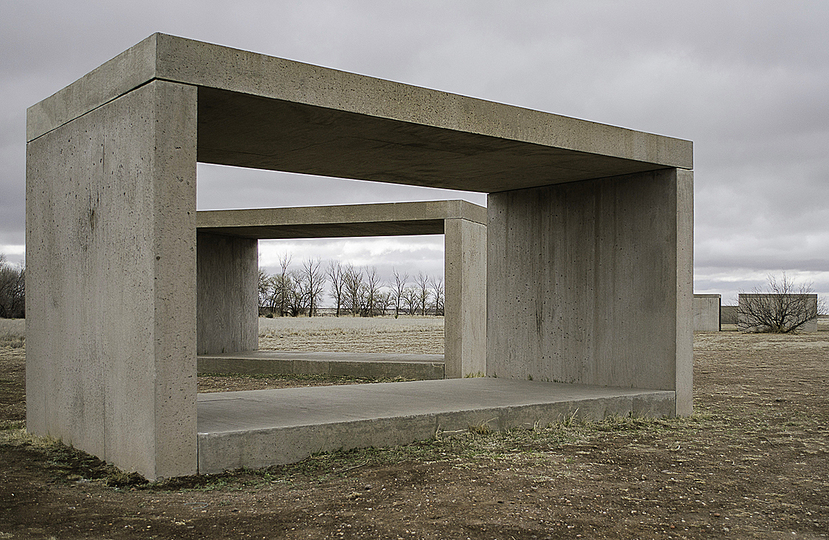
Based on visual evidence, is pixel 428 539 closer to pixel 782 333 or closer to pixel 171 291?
pixel 171 291

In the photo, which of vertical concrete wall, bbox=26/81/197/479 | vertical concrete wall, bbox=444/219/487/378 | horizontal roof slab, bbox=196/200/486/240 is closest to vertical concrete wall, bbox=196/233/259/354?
horizontal roof slab, bbox=196/200/486/240

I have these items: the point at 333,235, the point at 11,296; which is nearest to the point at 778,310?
the point at 333,235

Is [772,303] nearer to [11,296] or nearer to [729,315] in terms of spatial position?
[729,315]

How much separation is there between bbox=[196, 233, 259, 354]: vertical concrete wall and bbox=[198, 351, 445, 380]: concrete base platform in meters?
0.60

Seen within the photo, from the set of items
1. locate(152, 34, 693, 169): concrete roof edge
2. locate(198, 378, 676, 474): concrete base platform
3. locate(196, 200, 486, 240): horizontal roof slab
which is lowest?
locate(198, 378, 676, 474): concrete base platform

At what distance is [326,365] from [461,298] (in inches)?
126

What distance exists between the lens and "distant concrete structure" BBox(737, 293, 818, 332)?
29.9m

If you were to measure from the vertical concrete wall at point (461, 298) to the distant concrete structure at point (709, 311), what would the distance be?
22.3m

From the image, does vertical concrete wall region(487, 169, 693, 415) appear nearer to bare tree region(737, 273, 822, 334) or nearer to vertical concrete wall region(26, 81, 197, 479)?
vertical concrete wall region(26, 81, 197, 479)

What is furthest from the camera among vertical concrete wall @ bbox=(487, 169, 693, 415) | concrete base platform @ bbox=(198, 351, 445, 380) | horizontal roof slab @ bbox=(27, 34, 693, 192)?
concrete base platform @ bbox=(198, 351, 445, 380)

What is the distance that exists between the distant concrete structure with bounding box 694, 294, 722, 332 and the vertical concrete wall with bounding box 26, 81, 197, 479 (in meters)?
30.3

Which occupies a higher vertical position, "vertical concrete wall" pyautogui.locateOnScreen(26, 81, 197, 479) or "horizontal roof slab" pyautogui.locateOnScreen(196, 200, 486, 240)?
"horizontal roof slab" pyautogui.locateOnScreen(196, 200, 486, 240)

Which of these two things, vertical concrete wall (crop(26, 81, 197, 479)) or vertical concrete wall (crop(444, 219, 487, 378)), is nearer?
vertical concrete wall (crop(26, 81, 197, 479))

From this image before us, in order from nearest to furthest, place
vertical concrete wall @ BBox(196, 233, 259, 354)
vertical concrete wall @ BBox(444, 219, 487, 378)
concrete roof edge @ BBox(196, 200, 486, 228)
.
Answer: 1. vertical concrete wall @ BBox(444, 219, 487, 378)
2. concrete roof edge @ BBox(196, 200, 486, 228)
3. vertical concrete wall @ BBox(196, 233, 259, 354)
